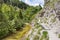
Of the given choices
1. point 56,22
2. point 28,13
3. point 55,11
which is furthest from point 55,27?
point 28,13

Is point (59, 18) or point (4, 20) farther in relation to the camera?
point (4, 20)

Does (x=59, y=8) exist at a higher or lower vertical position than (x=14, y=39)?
higher

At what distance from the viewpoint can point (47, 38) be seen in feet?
48.0

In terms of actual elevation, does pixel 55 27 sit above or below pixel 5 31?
above

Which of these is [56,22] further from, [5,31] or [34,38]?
[5,31]

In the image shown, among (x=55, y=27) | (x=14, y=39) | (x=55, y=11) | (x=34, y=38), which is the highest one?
(x=55, y=11)

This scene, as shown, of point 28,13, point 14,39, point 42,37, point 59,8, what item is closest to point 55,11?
point 59,8

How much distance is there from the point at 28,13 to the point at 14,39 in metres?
25.7

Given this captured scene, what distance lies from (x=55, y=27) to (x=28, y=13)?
108 feet

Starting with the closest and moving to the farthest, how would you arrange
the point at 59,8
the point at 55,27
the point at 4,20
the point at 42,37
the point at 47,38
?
the point at 47,38, the point at 42,37, the point at 55,27, the point at 59,8, the point at 4,20

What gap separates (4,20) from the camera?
25656 millimetres

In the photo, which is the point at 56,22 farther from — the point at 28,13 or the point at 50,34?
the point at 28,13

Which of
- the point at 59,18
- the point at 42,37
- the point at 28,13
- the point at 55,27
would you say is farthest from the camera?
the point at 28,13

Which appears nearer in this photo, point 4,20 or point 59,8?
point 59,8
